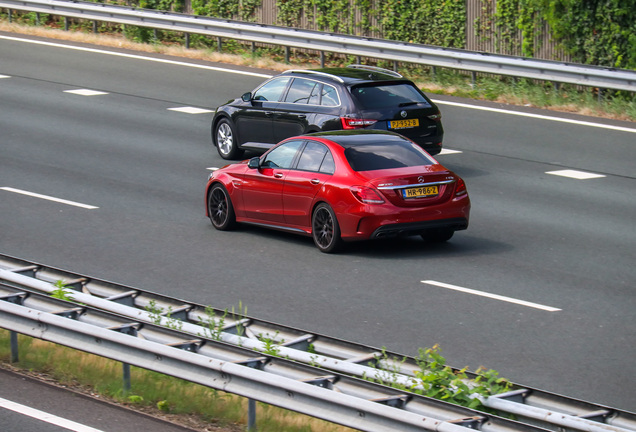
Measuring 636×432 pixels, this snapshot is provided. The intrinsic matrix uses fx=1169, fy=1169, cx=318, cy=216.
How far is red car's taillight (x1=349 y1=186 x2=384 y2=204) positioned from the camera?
13.3 meters

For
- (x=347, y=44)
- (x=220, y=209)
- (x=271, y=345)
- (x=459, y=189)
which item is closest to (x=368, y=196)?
(x=459, y=189)

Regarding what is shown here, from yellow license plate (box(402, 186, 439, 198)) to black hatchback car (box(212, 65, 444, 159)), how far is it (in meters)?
3.70

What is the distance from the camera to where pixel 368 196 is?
13305mm

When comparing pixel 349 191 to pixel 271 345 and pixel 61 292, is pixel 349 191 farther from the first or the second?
pixel 271 345

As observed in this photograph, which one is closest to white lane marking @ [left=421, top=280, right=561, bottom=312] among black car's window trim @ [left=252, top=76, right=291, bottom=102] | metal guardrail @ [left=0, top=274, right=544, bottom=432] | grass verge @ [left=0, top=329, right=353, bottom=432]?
grass verge @ [left=0, top=329, right=353, bottom=432]

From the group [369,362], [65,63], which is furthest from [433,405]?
[65,63]

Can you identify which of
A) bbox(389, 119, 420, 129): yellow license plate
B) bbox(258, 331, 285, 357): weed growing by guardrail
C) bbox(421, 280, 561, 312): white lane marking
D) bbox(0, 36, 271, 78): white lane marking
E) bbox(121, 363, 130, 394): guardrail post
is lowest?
bbox(421, 280, 561, 312): white lane marking

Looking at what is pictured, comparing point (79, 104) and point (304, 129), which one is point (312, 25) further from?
point (304, 129)

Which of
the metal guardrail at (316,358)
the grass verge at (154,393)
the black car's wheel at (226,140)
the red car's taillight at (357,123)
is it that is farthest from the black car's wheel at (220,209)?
the grass verge at (154,393)

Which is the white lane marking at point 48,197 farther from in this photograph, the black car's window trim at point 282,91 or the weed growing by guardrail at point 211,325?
the weed growing by guardrail at point 211,325

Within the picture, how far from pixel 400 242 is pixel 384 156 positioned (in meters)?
1.25

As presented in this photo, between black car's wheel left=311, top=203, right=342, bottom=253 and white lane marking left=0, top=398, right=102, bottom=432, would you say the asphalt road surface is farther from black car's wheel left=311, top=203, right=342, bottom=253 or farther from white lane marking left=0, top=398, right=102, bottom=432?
white lane marking left=0, top=398, right=102, bottom=432

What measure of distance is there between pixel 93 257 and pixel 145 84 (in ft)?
41.4

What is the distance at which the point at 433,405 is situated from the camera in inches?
272
